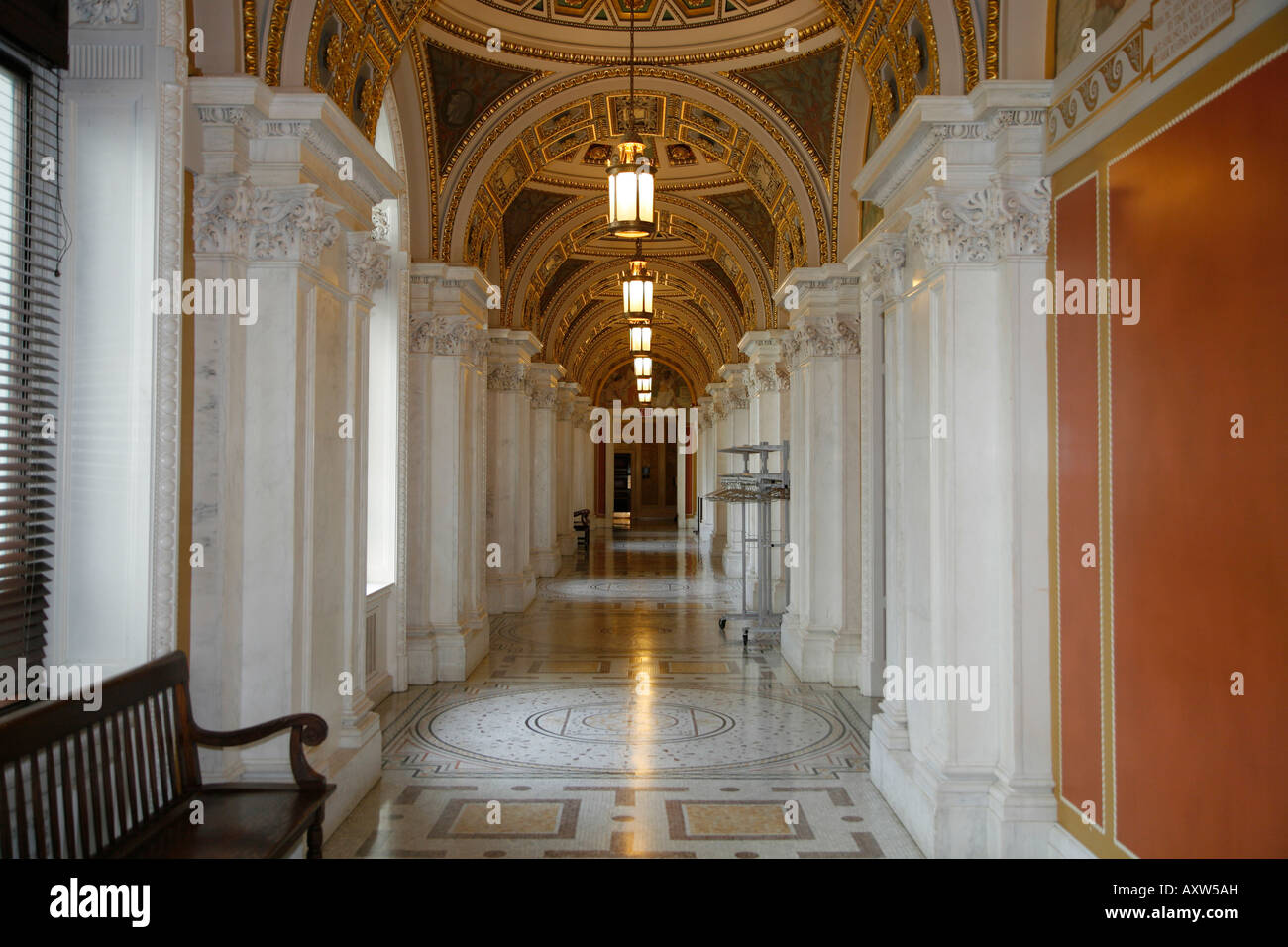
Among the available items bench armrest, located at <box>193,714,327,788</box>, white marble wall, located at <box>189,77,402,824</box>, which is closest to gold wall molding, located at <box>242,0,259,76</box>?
white marble wall, located at <box>189,77,402,824</box>

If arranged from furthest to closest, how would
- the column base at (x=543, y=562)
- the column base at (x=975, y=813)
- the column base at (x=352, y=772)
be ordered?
the column base at (x=543, y=562) → the column base at (x=352, y=772) → the column base at (x=975, y=813)

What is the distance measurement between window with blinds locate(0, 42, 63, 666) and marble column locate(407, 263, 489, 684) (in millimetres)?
5968

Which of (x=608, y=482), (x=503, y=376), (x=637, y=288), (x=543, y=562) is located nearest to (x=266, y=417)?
(x=637, y=288)

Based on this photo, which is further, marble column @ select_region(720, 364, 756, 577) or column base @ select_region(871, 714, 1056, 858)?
marble column @ select_region(720, 364, 756, 577)

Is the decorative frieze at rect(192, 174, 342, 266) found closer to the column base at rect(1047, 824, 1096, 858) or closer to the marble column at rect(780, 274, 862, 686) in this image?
the column base at rect(1047, 824, 1096, 858)

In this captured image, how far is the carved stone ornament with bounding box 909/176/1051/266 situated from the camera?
17.9 ft

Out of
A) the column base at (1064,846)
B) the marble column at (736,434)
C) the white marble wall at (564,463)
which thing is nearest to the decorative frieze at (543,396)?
the marble column at (736,434)

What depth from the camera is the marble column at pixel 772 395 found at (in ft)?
49.1

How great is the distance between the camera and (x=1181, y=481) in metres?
3.97

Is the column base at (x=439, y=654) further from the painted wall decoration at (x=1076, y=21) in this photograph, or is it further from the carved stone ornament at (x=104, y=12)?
the painted wall decoration at (x=1076, y=21)

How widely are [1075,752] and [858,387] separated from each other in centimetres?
640

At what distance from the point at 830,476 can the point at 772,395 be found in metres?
5.35

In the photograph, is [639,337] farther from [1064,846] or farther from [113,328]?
[1064,846]

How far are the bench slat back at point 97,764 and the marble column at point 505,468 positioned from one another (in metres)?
10.2
